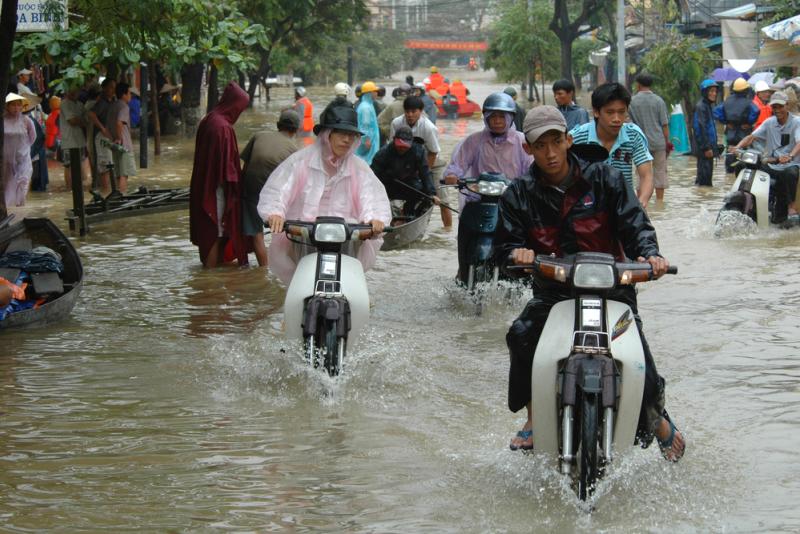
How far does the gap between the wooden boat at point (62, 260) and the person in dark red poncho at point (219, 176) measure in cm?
140

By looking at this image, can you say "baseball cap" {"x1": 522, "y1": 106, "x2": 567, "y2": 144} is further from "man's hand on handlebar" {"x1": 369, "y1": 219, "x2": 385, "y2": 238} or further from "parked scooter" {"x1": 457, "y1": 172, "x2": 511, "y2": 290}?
"parked scooter" {"x1": 457, "y1": 172, "x2": 511, "y2": 290}

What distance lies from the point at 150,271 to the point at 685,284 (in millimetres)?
4880

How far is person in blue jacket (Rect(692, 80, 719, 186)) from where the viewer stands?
18.8 m

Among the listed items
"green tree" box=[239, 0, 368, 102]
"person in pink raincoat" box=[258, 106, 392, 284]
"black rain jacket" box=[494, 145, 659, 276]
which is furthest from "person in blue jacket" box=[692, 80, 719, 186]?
"green tree" box=[239, 0, 368, 102]

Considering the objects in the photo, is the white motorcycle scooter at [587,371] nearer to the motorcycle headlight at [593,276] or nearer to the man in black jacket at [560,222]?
the motorcycle headlight at [593,276]

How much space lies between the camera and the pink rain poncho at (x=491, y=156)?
386 inches

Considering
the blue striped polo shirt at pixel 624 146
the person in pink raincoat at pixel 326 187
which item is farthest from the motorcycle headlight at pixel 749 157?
the person in pink raincoat at pixel 326 187

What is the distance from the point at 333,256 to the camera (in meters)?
7.00

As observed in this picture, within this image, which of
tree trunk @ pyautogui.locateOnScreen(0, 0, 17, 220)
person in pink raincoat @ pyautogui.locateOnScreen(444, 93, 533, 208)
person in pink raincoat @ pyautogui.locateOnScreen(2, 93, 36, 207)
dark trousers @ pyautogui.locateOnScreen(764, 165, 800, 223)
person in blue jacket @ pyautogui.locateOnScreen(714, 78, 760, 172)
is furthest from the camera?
person in blue jacket @ pyautogui.locateOnScreen(714, 78, 760, 172)

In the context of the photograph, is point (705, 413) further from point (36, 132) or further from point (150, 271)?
point (36, 132)

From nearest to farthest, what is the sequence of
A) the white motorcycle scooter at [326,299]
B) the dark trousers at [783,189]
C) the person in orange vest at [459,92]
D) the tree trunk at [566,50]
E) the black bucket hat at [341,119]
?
the white motorcycle scooter at [326,299], the black bucket hat at [341,119], the dark trousers at [783,189], the person in orange vest at [459,92], the tree trunk at [566,50]

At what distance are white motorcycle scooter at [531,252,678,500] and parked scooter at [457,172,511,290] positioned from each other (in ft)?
13.9

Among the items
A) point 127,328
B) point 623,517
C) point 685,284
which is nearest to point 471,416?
point 623,517

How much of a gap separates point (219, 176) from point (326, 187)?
3.96m
